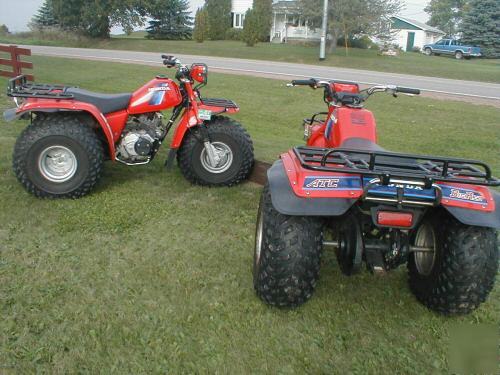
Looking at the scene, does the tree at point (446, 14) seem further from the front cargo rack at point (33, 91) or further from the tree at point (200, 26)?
the front cargo rack at point (33, 91)

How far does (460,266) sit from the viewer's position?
2.77 m

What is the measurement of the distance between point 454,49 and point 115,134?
39174 mm

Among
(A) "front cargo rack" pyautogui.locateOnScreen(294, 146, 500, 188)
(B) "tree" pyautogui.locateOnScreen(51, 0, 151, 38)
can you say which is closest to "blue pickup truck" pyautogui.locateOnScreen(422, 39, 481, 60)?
(B) "tree" pyautogui.locateOnScreen(51, 0, 151, 38)

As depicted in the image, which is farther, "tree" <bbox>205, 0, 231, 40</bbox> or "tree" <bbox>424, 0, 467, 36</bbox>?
"tree" <bbox>424, 0, 467, 36</bbox>

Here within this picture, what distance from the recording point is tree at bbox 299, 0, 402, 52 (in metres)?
27.2

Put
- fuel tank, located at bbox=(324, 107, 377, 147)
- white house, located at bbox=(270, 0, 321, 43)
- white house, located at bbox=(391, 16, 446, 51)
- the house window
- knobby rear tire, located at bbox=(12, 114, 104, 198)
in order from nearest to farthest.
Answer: fuel tank, located at bbox=(324, 107, 377, 147) → knobby rear tire, located at bbox=(12, 114, 104, 198) → white house, located at bbox=(270, 0, 321, 43) → the house window → white house, located at bbox=(391, 16, 446, 51)

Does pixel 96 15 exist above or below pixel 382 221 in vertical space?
above

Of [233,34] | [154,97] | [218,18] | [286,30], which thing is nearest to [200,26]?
[233,34]

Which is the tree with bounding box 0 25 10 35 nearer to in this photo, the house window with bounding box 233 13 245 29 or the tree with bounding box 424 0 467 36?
the house window with bounding box 233 13 245 29

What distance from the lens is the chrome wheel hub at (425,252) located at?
306 cm

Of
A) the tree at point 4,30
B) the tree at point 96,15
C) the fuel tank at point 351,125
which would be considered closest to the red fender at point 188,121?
the fuel tank at point 351,125

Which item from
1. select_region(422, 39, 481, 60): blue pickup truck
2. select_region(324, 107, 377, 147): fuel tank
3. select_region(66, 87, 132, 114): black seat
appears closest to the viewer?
select_region(324, 107, 377, 147): fuel tank

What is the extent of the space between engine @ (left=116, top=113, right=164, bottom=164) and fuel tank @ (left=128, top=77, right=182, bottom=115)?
17 cm

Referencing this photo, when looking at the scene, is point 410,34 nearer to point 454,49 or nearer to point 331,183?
point 454,49
